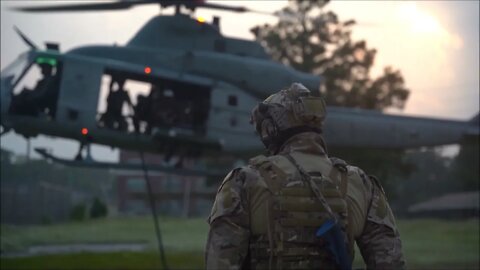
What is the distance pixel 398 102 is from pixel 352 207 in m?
17.1

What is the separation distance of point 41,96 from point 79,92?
0.58 meters

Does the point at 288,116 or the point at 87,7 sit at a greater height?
the point at 87,7

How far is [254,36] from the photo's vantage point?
12.6 metres

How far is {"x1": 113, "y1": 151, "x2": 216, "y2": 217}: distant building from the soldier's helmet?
16656 mm

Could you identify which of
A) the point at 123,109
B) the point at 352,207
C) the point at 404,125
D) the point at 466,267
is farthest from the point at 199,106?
the point at 352,207

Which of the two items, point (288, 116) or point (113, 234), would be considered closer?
point (288, 116)

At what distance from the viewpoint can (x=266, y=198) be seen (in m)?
2.65

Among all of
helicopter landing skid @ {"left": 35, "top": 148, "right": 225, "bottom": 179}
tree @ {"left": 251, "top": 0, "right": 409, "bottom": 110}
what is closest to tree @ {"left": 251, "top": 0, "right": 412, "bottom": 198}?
tree @ {"left": 251, "top": 0, "right": 409, "bottom": 110}

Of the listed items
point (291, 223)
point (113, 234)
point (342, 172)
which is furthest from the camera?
point (113, 234)

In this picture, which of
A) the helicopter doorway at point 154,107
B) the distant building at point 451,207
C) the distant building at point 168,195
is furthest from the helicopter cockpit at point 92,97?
the distant building at point 168,195

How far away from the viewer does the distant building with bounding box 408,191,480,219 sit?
484 inches

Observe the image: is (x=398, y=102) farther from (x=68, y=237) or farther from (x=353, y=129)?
(x=68, y=237)

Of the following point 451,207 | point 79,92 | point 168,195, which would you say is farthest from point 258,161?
point 168,195

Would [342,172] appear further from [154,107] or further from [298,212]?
[154,107]
